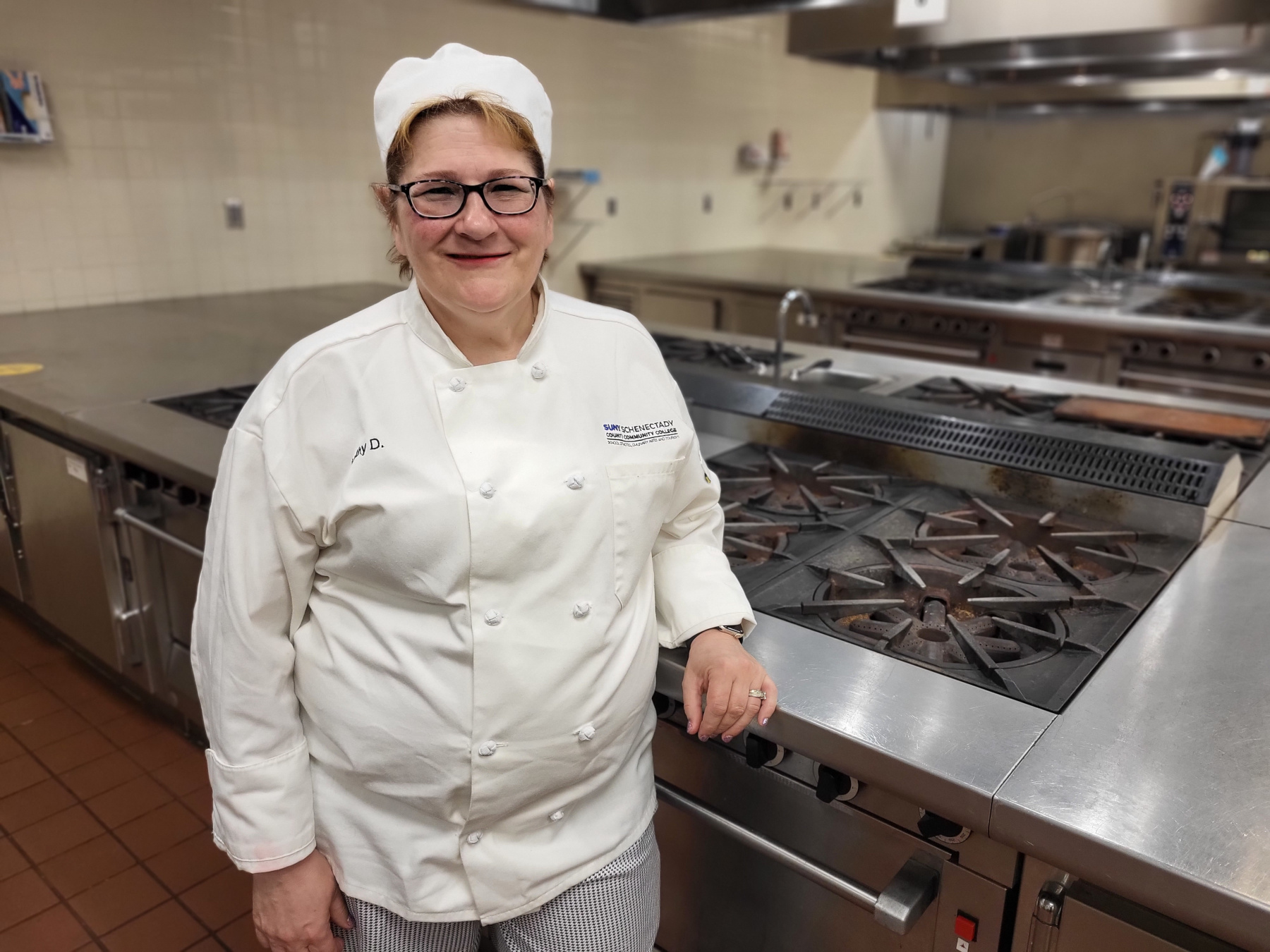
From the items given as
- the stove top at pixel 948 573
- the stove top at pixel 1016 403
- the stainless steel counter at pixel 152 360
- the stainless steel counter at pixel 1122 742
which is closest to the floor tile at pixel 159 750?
the stainless steel counter at pixel 152 360

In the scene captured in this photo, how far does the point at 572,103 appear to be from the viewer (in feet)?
14.2

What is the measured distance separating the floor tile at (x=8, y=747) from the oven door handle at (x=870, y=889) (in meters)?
1.80

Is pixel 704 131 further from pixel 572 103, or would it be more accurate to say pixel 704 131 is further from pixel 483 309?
pixel 483 309

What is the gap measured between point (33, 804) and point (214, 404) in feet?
3.03

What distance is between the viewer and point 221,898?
1.76 m

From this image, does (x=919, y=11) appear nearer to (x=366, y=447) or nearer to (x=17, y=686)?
(x=366, y=447)

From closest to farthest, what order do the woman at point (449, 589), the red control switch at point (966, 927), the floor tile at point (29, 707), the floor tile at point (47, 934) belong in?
the woman at point (449, 589), the red control switch at point (966, 927), the floor tile at point (47, 934), the floor tile at point (29, 707)

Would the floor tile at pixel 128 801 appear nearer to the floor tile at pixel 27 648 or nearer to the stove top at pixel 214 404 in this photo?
the floor tile at pixel 27 648

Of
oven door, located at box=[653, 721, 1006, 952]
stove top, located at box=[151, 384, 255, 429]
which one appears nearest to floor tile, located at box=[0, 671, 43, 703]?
stove top, located at box=[151, 384, 255, 429]

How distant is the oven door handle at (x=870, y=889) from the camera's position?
0.97 meters

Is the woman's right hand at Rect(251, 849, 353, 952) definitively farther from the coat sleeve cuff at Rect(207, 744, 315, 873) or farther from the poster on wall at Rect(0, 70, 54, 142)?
the poster on wall at Rect(0, 70, 54, 142)

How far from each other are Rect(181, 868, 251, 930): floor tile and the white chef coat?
3.00 feet

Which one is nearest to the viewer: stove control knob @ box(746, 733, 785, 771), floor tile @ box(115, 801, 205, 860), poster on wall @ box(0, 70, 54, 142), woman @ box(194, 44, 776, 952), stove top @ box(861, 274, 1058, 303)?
woman @ box(194, 44, 776, 952)

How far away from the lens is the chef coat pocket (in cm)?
98
